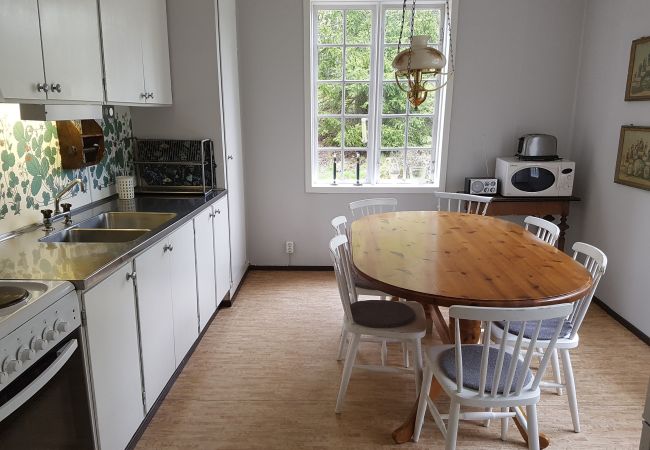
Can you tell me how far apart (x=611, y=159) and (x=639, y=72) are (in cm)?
65

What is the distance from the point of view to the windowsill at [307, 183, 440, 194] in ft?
13.6

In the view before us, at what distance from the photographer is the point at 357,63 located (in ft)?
13.3

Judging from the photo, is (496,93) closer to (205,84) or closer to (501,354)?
(205,84)

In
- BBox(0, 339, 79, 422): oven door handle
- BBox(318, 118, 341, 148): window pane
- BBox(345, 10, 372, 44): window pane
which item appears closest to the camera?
BBox(0, 339, 79, 422): oven door handle

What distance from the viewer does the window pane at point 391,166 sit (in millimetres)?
4242

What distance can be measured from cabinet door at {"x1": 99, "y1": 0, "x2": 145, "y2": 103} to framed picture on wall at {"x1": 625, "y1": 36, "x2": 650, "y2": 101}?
3.17 metres

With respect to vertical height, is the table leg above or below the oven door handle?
below

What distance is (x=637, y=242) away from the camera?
3.12m

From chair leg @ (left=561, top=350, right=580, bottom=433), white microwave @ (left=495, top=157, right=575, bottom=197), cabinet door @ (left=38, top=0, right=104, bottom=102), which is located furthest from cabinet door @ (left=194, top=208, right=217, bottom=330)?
white microwave @ (left=495, top=157, right=575, bottom=197)

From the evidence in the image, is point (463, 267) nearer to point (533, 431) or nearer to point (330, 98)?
point (533, 431)

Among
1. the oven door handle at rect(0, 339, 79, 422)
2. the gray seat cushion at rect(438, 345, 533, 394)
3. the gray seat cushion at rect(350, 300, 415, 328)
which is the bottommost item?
the gray seat cushion at rect(438, 345, 533, 394)

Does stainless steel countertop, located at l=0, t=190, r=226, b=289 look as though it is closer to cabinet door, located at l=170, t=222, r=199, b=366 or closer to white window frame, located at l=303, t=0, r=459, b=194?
cabinet door, located at l=170, t=222, r=199, b=366

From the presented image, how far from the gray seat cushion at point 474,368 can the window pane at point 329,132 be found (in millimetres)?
2655

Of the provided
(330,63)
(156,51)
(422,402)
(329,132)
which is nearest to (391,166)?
(329,132)
